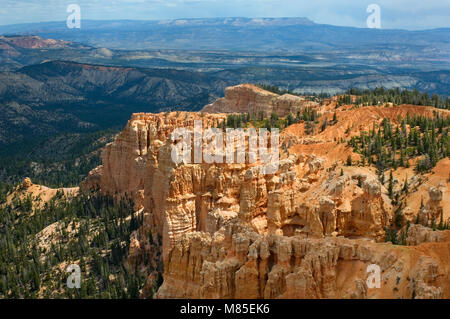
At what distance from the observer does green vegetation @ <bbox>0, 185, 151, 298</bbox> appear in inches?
2335

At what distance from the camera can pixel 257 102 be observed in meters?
114

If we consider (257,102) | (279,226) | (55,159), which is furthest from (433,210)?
(55,159)

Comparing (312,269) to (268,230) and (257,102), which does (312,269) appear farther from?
(257,102)

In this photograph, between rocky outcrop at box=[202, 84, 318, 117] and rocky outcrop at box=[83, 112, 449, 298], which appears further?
rocky outcrop at box=[202, 84, 318, 117]

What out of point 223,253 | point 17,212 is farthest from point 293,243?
point 17,212

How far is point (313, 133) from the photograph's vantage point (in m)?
77.7

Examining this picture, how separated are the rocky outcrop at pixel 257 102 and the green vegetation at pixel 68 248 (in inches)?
1454

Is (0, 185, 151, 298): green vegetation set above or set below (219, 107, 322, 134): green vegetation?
below

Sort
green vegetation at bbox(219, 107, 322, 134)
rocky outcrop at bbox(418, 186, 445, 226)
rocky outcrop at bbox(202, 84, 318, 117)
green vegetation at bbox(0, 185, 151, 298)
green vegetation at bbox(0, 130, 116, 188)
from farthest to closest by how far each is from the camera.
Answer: green vegetation at bbox(0, 130, 116, 188) < rocky outcrop at bbox(202, 84, 318, 117) < green vegetation at bbox(219, 107, 322, 134) < green vegetation at bbox(0, 185, 151, 298) < rocky outcrop at bbox(418, 186, 445, 226)

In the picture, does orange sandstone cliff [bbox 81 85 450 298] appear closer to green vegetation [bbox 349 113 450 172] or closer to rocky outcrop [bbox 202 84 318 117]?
green vegetation [bbox 349 113 450 172]

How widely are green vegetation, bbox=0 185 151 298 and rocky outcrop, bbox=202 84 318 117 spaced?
36925 mm

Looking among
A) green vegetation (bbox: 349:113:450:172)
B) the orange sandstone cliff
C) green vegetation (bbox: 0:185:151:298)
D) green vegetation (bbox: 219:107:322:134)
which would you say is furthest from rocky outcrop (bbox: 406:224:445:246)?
green vegetation (bbox: 219:107:322:134)

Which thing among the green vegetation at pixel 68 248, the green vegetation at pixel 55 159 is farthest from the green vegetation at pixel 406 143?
the green vegetation at pixel 55 159

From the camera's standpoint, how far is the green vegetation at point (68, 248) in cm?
5931
